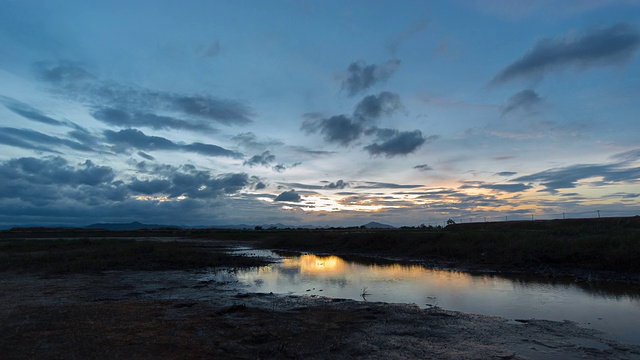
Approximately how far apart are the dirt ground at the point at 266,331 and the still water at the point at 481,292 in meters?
1.39

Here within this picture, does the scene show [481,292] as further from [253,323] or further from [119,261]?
[119,261]

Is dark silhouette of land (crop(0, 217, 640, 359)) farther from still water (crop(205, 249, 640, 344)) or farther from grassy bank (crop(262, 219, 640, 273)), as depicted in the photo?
still water (crop(205, 249, 640, 344))

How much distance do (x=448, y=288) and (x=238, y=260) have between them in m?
17.2

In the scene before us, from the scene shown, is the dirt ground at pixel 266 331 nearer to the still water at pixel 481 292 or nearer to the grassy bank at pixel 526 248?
the still water at pixel 481 292

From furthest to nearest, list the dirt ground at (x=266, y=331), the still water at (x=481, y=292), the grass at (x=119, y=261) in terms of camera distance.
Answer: the grass at (x=119, y=261), the still water at (x=481, y=292), the dirt ground at (x=266, y=331)

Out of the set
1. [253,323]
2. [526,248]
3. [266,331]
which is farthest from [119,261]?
[526,248]

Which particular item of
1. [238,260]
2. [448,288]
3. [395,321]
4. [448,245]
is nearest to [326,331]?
[395,321]

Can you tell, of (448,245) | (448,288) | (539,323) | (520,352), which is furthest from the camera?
(448,245)

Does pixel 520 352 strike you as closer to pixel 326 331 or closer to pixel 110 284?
pixel 326 331

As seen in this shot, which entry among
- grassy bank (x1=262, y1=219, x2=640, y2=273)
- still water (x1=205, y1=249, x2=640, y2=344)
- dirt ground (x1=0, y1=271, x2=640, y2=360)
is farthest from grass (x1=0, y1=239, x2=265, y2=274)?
grassy bank (x1=262, y1=219, x2=640, y2=273)

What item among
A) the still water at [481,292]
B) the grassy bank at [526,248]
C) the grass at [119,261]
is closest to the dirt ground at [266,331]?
the still water at [481,292]

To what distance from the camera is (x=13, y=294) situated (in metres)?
15.5

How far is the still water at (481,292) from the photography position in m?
12.1

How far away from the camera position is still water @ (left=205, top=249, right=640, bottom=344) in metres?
12.1
